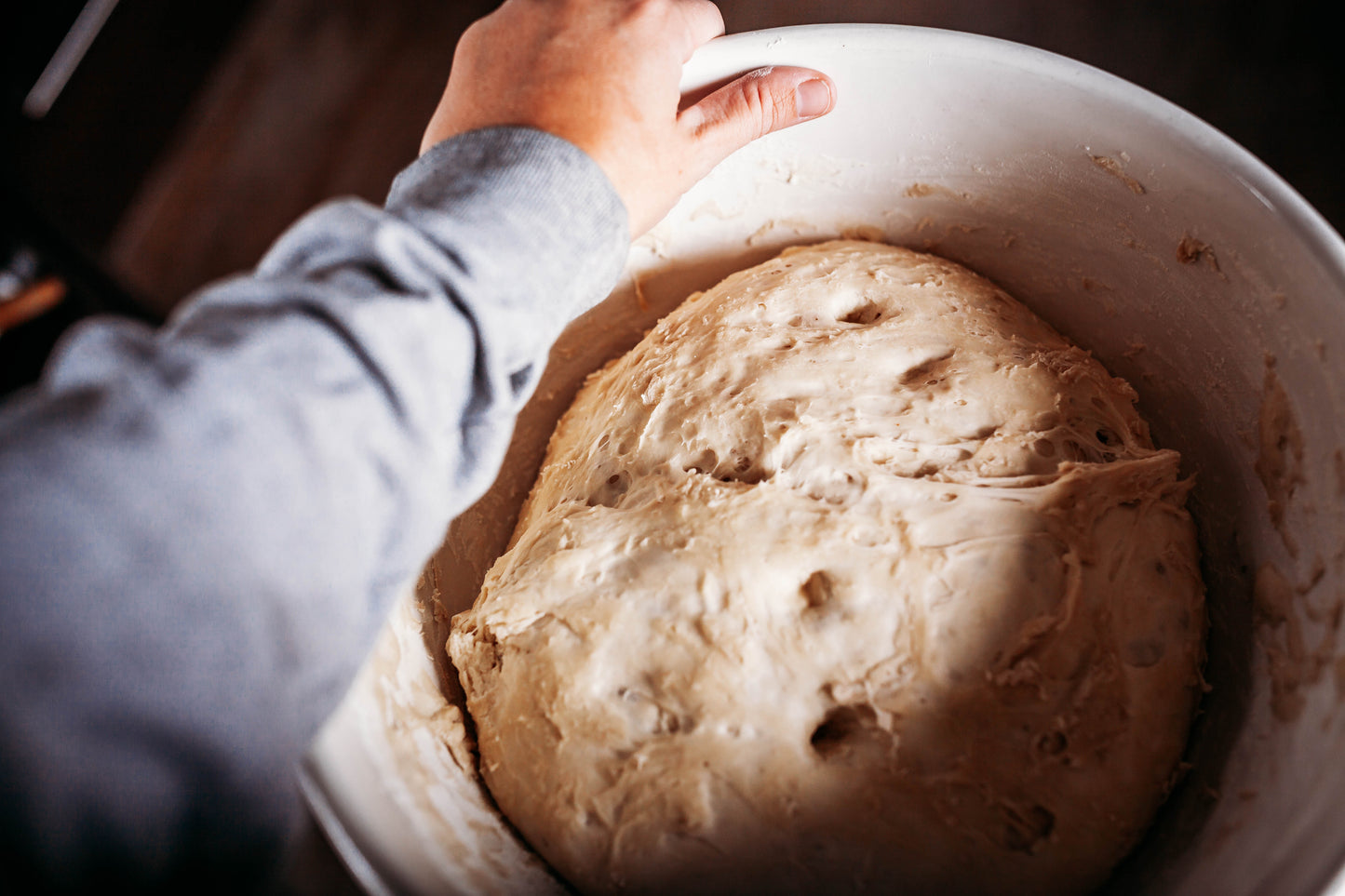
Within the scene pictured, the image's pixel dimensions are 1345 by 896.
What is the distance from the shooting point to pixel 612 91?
0.68 meters

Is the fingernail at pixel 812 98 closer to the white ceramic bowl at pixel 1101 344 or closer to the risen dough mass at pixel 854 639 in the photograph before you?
the white ceramic bowl at pixel 1101 344

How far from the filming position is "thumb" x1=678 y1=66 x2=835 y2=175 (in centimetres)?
76

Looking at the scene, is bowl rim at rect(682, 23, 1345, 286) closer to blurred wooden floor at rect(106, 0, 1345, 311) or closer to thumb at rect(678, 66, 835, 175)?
thumb at rect(678, 66, 835, 175)

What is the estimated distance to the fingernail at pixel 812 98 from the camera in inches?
32.6

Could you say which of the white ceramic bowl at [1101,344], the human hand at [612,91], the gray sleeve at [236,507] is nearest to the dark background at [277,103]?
the white ceramic bowl at [1101,344]

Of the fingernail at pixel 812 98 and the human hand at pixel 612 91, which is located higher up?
the human hand at pixel 612 91

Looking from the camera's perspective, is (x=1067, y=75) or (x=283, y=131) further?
(x=283, y=131)

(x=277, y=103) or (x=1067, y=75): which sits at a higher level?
(x=277, y=103)

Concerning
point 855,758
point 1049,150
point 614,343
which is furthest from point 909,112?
point 855,758

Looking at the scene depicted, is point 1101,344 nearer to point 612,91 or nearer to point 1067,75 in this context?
point 1067,75

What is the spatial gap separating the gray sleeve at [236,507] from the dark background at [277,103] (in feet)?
2.90

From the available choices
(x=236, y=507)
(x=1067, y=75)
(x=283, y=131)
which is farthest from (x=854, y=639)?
(x=283, y=131)

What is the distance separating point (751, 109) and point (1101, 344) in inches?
19.3

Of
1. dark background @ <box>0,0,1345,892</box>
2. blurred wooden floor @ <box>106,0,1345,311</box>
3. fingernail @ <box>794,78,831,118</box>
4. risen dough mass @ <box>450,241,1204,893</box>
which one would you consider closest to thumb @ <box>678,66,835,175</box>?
fingernail @ <box>794,78,831,118</box>
